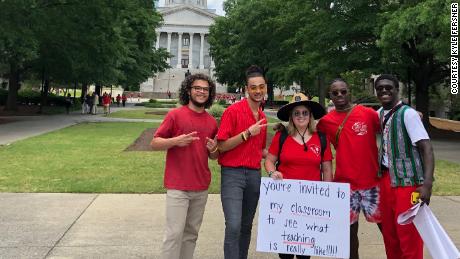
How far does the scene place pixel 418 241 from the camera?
3.89 meters

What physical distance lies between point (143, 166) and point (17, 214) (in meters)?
4.43

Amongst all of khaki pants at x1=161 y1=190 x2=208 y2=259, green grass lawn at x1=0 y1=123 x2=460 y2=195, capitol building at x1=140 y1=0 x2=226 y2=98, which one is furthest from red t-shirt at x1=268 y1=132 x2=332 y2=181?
capitol building at x1=140 y1=0 x2=226 y2=98

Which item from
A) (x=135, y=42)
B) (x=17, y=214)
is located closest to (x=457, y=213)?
(x=17, y=214)

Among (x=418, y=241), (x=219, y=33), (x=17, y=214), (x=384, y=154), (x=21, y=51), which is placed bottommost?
(x=17, y=214)

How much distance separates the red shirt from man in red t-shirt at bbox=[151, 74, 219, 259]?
0.11 metres

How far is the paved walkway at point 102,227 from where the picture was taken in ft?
17.1

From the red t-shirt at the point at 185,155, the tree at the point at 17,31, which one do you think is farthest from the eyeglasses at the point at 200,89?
the tree at the point at 17,31

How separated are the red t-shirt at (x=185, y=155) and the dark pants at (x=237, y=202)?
217 mm

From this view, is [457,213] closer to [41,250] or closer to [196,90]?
[196,90]

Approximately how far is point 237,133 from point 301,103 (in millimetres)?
615

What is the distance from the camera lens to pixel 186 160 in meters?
3.94

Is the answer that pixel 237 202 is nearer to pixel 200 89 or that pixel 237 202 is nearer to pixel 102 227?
pixel 200 89

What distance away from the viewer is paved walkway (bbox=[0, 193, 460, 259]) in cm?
521

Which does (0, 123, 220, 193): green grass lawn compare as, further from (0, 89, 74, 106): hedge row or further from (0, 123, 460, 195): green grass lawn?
(0, 89, 74, 106): hedge row
